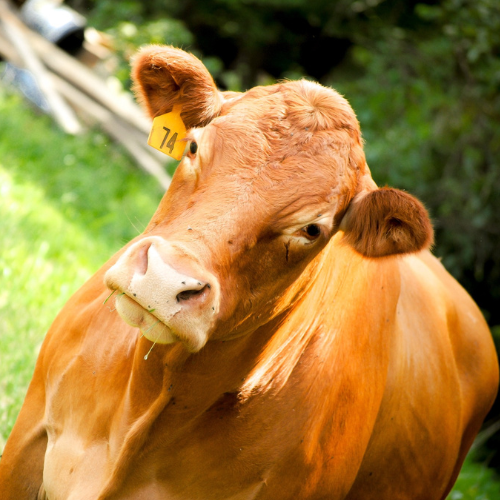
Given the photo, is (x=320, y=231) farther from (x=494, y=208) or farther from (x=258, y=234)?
(x=494, y=208)

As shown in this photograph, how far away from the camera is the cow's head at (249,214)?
6.58ft

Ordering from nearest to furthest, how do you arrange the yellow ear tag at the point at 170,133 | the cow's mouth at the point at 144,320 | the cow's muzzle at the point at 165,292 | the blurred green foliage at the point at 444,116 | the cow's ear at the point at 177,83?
the cow's muzzle at the point at 165,292 → the cow's mouth at the point at 144,320 → the cow's ear at the point at 177,83 → the yellow ear tag at the point at 170,133 → the blurred green foliage at the point at 444,116

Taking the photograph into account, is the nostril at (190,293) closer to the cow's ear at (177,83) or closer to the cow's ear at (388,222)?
the cow's ear at (388,222)

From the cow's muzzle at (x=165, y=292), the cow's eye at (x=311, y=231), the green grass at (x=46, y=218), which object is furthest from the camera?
the green grass at (x=46, y=218)

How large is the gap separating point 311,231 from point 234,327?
415 mm

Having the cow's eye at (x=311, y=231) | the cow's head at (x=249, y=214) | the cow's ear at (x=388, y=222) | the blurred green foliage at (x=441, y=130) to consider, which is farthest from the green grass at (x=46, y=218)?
the cow's ear at (x=388, y=222)

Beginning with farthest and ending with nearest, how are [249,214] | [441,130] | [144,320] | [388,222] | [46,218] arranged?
[441,130]
[46,218]
[388,222]
[249,214]
[144,320]

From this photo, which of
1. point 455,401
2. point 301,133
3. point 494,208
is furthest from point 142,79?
point 494,208

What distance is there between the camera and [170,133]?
9.39ft

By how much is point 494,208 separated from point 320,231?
5.73 metres

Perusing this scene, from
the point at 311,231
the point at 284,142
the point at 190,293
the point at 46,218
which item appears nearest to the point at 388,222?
the point at 311,231

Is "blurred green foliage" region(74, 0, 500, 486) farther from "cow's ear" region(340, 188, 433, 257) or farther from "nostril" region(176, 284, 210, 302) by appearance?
"nostril" region(176, 284, 210, 302)

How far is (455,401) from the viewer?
4094 mm

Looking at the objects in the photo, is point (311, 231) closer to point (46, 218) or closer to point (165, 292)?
point (165, 292)
